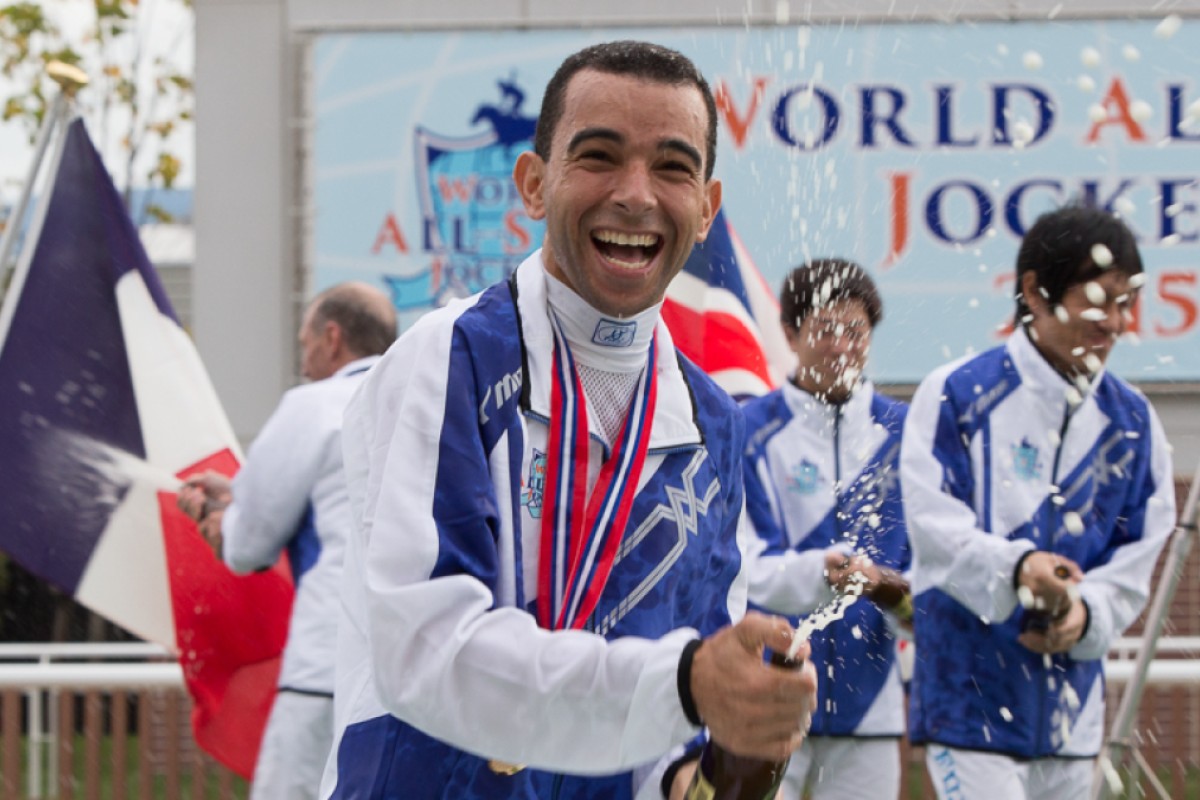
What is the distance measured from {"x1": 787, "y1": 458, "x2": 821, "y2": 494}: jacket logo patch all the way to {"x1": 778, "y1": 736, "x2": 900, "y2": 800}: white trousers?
80 cm

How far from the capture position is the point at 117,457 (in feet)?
20.5

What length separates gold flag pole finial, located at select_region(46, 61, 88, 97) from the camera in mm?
6207

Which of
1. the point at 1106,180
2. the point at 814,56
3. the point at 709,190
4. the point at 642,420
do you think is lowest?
the point at 642,420

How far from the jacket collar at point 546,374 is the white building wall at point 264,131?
23.4 feet

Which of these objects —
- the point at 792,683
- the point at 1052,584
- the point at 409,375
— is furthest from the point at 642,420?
the point at 1052,584

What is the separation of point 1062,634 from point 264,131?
21.0ft

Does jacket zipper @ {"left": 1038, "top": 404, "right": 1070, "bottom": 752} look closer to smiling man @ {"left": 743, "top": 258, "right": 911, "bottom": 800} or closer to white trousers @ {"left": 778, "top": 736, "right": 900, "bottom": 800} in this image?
smiling man @ {"left": 743, "top": 258, "right": 911, "bottom": 800}

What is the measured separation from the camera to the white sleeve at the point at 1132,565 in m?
4.48

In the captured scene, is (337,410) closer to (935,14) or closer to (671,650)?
(671,650)

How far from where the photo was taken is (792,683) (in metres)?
1.92

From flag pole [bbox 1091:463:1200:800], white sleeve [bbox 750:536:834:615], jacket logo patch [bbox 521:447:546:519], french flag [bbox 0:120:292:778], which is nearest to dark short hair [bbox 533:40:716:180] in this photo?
jacket logo patch [bbox 521:447:546:519]

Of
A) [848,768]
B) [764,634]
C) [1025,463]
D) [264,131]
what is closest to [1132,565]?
[1025,463]

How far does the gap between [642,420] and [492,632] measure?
0.46 metres

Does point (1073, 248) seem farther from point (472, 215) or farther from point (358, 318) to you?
point (472, 215)
